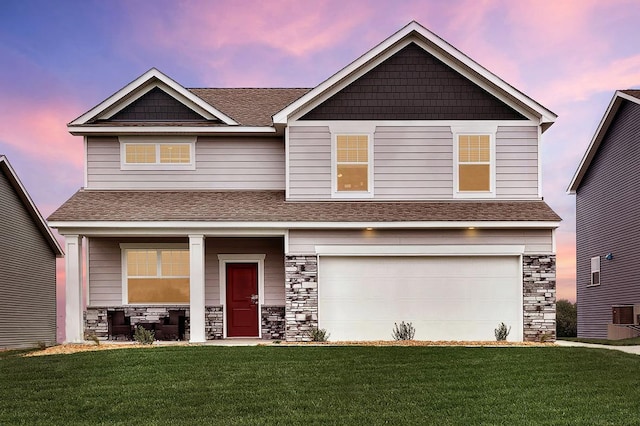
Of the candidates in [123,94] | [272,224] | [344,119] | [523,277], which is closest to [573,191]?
[523,277]

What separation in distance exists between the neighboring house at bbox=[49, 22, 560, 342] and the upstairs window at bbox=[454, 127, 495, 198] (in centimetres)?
4

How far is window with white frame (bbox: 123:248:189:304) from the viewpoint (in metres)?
19.7

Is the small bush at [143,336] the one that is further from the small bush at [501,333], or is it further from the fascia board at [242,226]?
the small bush at [501,333]

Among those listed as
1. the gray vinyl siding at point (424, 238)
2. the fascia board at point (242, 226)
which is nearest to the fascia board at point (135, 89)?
the fascia board at point (242, 226)

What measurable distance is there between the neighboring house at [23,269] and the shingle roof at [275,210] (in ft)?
19.4

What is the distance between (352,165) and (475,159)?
3.40 metres

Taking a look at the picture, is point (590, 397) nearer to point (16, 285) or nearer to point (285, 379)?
point (285, 379)

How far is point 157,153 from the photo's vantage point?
795 inches

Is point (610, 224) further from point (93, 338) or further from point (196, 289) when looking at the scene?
point (93, 338)

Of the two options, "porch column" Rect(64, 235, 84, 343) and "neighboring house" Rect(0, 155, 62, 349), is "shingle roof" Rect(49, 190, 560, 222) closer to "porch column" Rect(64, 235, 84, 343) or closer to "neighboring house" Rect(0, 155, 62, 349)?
"porch column" Rect(64, 235, 84, 343)

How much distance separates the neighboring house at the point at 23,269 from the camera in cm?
2366

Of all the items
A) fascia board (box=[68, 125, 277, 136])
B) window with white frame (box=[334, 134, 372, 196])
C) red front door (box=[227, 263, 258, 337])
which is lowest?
red front door (box=[227, 263, 258, 337])

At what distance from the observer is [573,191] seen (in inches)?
1213

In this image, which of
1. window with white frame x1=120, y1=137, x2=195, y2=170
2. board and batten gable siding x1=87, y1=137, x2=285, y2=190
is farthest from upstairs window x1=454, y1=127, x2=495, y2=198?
window with white frame x1=120, y1=137, x2=195, y2=170
